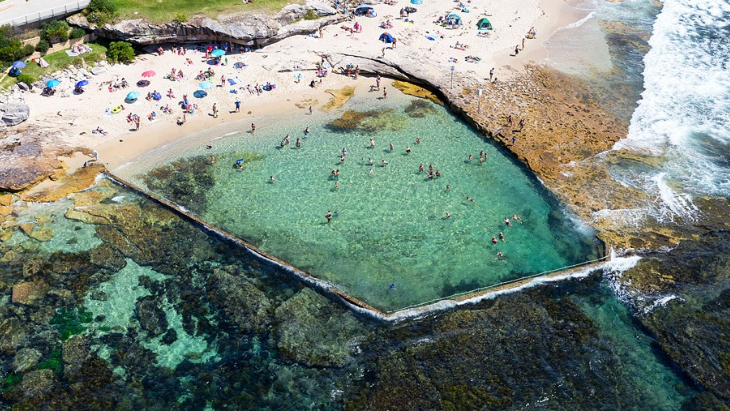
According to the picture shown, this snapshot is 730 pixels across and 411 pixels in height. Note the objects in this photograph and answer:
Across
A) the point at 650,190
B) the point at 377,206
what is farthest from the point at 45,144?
the point at 650,190

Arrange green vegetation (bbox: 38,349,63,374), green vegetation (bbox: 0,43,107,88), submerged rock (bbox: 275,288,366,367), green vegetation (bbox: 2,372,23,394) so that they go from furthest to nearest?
green vegetation (bbox: 0,43,107,88), submerged rock (bbox: 275,288,366,367), green vegetation (bbox: 38,349,63,374), green vegetation (bbox: 2,372,23,394)

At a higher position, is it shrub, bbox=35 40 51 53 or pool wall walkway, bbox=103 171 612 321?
shrub, bbox=35 40 51 53

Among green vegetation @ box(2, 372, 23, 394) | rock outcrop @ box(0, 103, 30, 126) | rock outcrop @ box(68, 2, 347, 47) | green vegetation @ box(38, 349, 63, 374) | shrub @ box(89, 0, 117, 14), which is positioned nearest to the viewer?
green vegetation @ box(2, 372, 23, 394)

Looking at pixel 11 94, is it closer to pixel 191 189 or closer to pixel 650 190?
pixel 191 189

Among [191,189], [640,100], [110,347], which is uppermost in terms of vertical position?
[640,100]

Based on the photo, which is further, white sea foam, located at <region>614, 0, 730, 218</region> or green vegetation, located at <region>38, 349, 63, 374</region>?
white sea foam, located at <region>614, 0, 730, 218</region>

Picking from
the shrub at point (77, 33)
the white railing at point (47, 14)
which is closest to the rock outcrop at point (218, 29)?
the shrub at point (77, 33)

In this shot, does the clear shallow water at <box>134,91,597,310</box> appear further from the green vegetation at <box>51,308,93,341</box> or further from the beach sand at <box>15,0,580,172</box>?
the green vegetation at <box>51,308,93,341</box>

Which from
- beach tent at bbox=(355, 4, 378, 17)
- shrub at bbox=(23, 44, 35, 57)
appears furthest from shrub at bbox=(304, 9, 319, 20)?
shrub at bbox=(23, 44, 35, 57)
